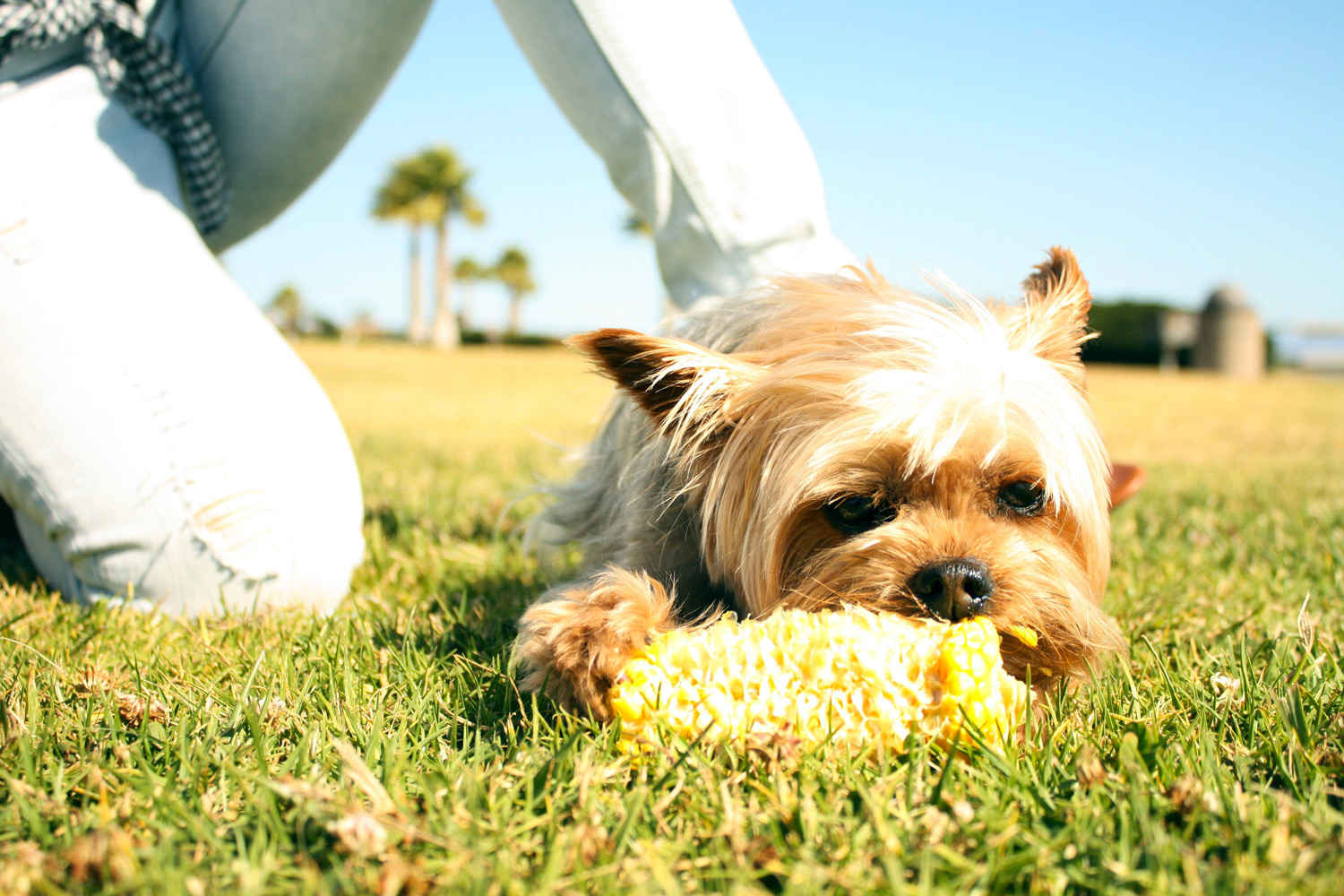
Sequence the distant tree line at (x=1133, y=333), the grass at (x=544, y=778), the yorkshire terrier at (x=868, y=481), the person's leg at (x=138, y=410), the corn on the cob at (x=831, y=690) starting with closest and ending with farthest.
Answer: the grass at (x=544, y=778)
the corn on the cob at (x=831, y=690)
the yorkshire terrier at (x=868, y=481)
the person's leg at (x=138, y=410)
the distant tree line at (x=1133, y=333)

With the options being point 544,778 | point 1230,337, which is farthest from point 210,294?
point 1230,337

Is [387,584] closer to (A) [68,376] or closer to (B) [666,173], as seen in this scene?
(A) [68,376]

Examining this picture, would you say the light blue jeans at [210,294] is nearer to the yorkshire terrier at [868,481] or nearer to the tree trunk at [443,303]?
the yorkshire terrier at [868,481]

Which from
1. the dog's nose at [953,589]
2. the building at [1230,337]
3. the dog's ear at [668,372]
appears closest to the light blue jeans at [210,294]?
the dog's ear at [668,372]

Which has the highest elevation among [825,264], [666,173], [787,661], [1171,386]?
[666,173]

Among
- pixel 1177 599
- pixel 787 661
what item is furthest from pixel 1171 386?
pixel 787 661
